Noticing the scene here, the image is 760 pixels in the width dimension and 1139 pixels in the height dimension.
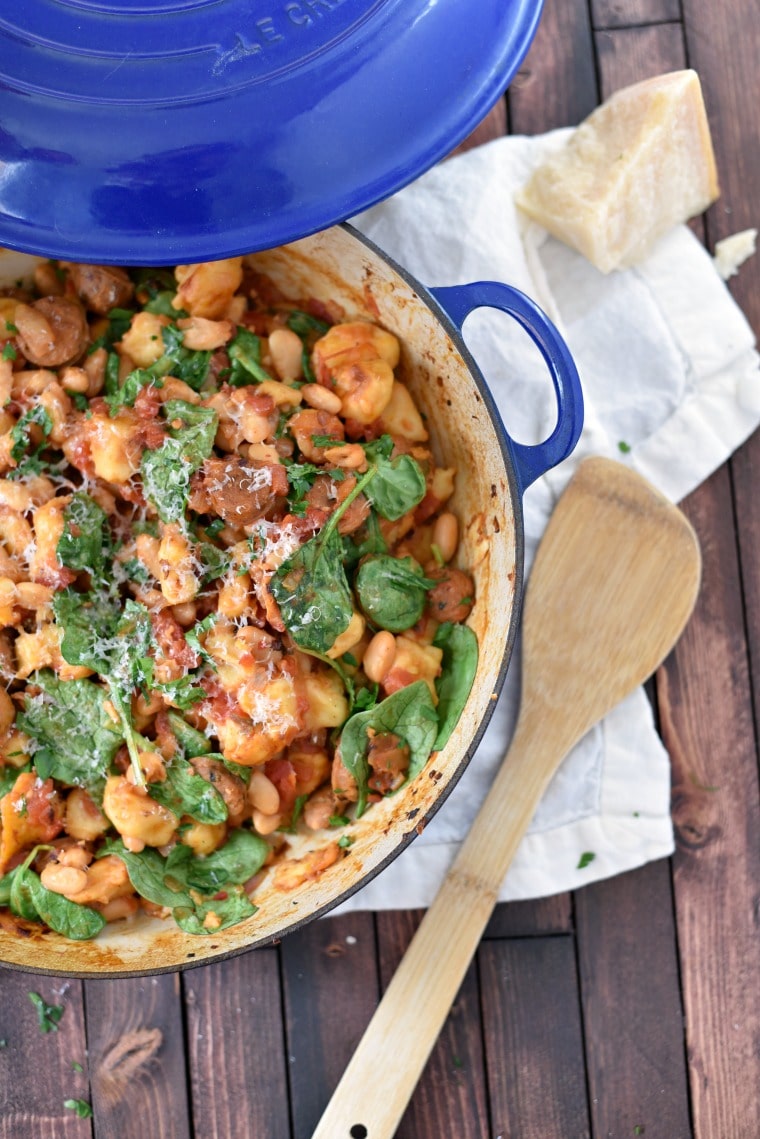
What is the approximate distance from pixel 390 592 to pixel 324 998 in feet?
3.61

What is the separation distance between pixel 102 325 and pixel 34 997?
161 centimetres

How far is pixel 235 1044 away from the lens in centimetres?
250

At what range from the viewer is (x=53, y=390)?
2129mm

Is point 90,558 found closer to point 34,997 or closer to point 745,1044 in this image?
point 34,997

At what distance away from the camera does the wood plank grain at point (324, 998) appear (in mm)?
2488

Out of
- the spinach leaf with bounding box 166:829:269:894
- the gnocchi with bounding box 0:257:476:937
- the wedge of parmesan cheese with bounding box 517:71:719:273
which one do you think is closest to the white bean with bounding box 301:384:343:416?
the gnocchi with bounding box 0:257:476:937

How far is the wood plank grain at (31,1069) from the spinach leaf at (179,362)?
1.49 m

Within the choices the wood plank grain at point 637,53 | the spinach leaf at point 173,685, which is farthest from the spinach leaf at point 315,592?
the wood plank grain at point 637,53

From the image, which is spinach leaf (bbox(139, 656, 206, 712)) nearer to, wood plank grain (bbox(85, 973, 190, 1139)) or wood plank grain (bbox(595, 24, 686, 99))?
wood plank grain (bbox(85, 973, 190, 1139))

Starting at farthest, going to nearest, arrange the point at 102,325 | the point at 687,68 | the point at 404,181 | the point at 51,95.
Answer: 1. the point at 687,68
2. the point at 102,325
3. the point at 404,181
4. the point at 51,95

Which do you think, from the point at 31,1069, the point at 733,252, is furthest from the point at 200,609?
the point at 733,252

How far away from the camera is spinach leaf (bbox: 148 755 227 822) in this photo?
2.07 meters

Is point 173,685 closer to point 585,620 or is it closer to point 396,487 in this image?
point 396,487

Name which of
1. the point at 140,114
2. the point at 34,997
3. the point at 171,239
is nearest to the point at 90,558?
the point at 171,239
